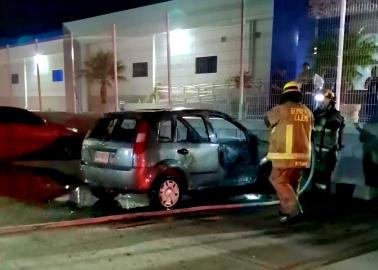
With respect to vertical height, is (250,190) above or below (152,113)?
below

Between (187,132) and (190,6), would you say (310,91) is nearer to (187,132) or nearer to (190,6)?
(187,132)

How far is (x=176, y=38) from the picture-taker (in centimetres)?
1952

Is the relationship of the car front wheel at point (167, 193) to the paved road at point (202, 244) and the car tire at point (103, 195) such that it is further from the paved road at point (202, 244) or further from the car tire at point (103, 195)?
the car tire at point (103, 195)

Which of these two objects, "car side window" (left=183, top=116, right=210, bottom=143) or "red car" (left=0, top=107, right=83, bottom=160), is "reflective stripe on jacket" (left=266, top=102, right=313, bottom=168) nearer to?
"car side window" (left=183, top=116, right=210, bottom=143)

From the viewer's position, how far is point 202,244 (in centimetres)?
552

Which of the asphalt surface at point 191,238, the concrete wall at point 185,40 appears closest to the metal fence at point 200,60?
the concrete wall at point 185,40

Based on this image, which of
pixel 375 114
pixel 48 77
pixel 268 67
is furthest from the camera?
pixel 48 77

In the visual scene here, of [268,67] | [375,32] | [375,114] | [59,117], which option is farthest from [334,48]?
[59,117]

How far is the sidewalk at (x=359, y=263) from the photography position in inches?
187

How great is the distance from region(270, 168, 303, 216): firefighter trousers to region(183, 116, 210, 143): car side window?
157 centimetres

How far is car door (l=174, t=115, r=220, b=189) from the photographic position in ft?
24.6

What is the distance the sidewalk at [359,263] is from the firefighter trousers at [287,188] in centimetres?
Answer: 149

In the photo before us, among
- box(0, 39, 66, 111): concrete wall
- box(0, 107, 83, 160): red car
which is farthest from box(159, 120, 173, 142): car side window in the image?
box(0, 39, 66, 111): concrete wall

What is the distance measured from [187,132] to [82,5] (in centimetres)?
2337
